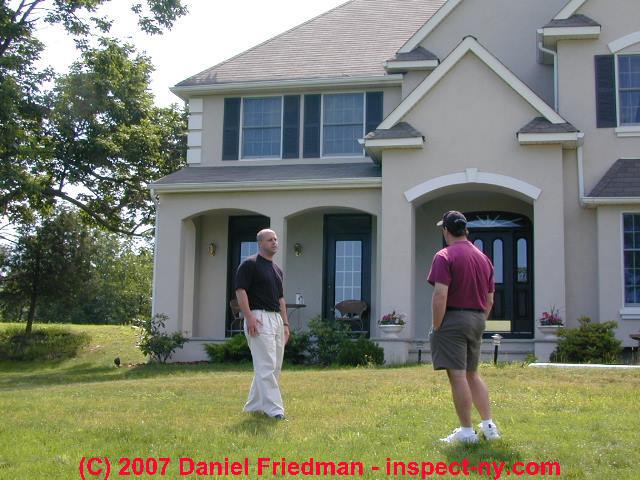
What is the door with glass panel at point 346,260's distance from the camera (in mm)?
18703

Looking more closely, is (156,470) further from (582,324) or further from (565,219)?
(565,219)

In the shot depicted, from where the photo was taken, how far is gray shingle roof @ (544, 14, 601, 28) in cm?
1642

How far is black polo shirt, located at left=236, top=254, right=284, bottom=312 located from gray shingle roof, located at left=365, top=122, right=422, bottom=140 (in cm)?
851

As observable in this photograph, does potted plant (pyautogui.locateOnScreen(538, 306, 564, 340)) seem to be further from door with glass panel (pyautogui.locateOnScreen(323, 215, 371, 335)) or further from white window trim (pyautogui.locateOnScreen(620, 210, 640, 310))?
door with glass panel (pyautogui.locateOnScreen(323, 215, 371, 335))

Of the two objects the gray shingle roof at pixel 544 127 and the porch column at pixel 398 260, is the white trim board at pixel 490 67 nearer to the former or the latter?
the gray shingle roof at pixel 544 127

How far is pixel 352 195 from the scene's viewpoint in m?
17.4

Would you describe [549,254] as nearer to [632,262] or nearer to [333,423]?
[632,262]

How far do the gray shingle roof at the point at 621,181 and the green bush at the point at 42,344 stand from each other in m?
13.8

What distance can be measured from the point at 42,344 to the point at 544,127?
1424 centimetres

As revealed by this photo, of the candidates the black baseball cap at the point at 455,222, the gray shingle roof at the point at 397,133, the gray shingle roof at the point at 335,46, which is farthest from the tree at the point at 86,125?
the black baseball cap at the point at 455,222

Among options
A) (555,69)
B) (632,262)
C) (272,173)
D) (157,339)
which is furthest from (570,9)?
(157,339)

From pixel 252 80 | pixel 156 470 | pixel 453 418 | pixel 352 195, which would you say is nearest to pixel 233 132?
pixel 252 80

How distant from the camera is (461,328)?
21.9 feet

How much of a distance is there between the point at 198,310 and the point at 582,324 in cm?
867
